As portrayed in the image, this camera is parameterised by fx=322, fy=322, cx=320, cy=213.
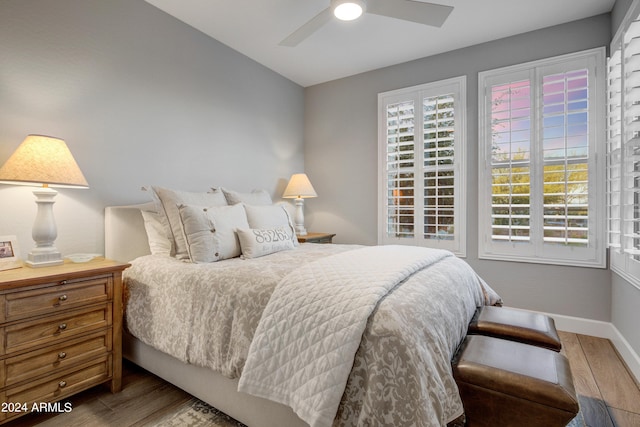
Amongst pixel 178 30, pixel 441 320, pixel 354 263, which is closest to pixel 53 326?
pixel 354 263

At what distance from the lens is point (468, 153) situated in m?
3.21

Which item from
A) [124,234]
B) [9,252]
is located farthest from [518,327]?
[9,252]

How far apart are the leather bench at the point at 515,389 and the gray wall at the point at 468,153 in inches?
73.8

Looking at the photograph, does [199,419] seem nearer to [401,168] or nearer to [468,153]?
[401,168]

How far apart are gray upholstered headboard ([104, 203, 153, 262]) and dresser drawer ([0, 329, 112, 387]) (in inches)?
22.8

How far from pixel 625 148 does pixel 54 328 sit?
11.6ft

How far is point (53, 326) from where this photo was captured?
1614 millimetres

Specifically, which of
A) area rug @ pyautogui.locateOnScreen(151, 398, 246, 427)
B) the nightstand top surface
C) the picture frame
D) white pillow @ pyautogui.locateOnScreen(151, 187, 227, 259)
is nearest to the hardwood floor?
area rug @ pyautogui.locateOnScreen(151, 398, 246, 427)

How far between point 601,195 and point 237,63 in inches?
139

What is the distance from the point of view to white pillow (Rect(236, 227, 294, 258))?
217cm

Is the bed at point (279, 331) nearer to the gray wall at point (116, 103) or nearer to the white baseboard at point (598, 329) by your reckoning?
the gray wall at point (116, 103)

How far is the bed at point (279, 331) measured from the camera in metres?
1.06

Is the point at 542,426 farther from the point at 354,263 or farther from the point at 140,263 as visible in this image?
the point at 140,263

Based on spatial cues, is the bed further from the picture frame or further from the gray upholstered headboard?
the picture frame
